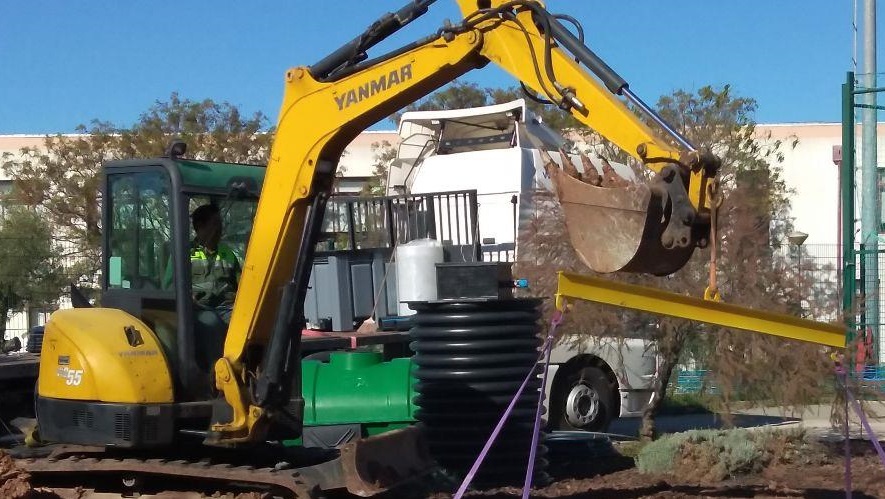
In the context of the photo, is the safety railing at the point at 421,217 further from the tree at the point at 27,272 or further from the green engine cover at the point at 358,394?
the tree at the point at 27,272

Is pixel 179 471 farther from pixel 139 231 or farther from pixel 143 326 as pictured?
pixel 139 231

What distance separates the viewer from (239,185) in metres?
7.76

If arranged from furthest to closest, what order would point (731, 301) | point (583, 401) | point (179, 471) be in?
point (583, 401)
point (731, 301)
point (179, 471)

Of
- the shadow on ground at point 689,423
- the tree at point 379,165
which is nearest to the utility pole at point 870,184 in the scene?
the shadow on ground at point 689,423

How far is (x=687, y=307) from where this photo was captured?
20.6 ft

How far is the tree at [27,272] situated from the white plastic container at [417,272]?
14619 millimetres

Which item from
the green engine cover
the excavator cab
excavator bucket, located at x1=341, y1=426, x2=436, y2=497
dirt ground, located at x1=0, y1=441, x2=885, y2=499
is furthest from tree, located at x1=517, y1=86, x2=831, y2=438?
the excavator cab

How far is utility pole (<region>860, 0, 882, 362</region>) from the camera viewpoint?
46.7 ft

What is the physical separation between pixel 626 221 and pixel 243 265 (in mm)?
2776

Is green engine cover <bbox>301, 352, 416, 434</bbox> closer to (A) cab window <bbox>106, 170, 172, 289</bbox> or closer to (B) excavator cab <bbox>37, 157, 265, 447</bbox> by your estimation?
(B) excavator cab <bbox>37, 157, 265, 447</bbox>

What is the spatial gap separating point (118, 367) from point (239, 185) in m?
1.43

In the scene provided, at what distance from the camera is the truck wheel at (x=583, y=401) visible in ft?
44.2

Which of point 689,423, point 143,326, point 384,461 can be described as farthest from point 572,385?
point 143,326

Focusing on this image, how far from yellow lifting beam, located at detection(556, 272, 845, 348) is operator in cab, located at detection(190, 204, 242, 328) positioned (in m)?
2.64
